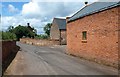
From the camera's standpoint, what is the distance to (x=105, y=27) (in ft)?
55.9

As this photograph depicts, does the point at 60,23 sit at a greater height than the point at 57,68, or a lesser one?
greater

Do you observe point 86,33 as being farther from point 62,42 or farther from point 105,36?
point 62,42

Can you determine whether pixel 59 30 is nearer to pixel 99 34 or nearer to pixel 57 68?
pixel 99 34

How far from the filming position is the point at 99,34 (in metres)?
18.2

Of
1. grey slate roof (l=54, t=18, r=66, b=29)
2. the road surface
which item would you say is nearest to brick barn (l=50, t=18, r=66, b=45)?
grey slate roof (l=54, t=18, r=66, b=29)

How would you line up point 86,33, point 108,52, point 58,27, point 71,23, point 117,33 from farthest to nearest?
point 58,27, point 71,23, point 86,33, point 108,52, point 117,33

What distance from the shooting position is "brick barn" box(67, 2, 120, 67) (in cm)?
1578

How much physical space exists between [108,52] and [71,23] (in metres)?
10.6

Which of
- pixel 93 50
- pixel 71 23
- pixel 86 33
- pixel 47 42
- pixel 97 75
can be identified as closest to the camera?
pixel 97 75

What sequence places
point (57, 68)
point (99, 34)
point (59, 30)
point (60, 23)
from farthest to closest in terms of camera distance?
point (60, 23), point (59, 30), point (99, 34), point (57, 68)

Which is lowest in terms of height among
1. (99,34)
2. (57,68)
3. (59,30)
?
(57,68)

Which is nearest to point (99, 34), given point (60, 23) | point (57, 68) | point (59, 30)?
point (57, 68)

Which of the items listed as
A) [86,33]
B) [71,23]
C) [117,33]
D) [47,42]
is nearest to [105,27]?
[117,33]

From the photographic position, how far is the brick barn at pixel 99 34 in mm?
15777
